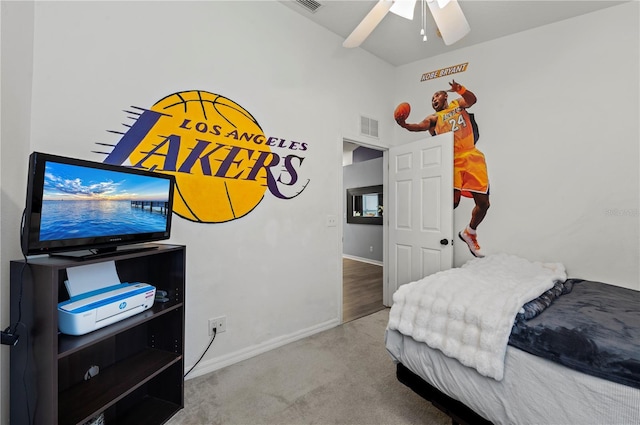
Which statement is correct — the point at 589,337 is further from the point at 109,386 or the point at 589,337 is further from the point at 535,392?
the point at 109,386

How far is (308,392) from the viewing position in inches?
71.5

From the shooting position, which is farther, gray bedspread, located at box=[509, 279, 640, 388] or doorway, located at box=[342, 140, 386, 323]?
doorway, located at box=[342, 140, 386, 323]

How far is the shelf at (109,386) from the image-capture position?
1.16 metres

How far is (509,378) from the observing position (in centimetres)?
122

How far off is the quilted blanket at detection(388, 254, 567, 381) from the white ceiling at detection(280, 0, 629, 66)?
231cm

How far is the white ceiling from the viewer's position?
7.72 feet

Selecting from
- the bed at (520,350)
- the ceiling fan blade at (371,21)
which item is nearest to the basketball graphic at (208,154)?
the ceiling fan blade at (371,21)

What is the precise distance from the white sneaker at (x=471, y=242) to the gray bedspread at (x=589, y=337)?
1.33 metres

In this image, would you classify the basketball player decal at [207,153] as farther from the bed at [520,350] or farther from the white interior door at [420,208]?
the white interior door at [420,208]

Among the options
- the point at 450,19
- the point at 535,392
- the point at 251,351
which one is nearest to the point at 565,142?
the point at 450,19

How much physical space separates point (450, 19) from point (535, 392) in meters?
2.25

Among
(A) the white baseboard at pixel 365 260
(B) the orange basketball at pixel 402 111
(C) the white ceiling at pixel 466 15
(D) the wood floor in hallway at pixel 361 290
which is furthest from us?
(A) the white baseboard at pixel 365 260

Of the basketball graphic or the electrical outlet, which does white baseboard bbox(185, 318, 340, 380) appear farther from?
the basketball graphic

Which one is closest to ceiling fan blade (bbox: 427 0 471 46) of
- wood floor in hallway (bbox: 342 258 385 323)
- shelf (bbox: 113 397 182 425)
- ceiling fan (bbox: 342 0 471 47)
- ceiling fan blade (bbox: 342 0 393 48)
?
ceiling fan (bbox: 342 0 471 47)
